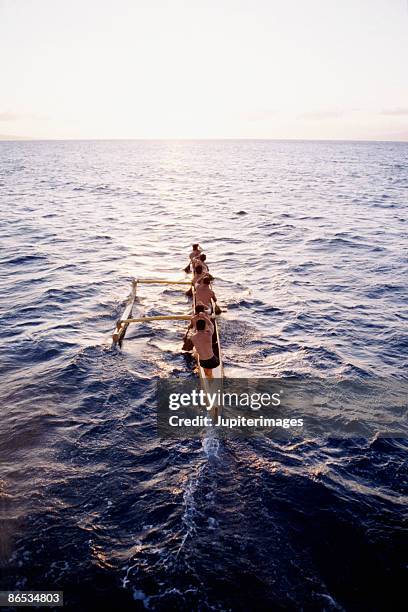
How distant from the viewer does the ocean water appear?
20.9ft

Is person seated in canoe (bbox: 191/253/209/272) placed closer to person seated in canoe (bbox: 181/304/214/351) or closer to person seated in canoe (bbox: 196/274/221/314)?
person seated in canoe (bbox: 196/274/221/314)

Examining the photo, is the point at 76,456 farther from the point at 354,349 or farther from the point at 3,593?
the point at 354,349

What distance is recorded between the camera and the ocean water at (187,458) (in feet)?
A: 20.9

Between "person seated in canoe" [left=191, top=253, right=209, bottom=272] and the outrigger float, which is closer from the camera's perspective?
the outrigger float

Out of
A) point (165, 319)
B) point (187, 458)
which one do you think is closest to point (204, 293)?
point (165, 319)

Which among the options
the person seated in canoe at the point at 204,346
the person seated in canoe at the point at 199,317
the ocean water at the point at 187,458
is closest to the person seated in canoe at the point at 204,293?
the ocean water at the point at 187,458

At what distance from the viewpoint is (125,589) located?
6.21 meters

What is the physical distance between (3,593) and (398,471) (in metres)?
7.63

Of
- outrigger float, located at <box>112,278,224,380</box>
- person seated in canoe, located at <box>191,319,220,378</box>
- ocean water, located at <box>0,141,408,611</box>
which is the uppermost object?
person seated in canoe, located at <box>191,319,220,378</box>

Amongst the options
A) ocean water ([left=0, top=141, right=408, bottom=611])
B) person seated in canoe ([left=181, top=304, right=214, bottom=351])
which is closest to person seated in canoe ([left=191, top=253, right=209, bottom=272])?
ocean water ([left=0, top=141, right=408, bottom=611])

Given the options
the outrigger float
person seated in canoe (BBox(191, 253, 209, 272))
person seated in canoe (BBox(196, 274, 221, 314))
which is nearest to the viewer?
the outrigger float

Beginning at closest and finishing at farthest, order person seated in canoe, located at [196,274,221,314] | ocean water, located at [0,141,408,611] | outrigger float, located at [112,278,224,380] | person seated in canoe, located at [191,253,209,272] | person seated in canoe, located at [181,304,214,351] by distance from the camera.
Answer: ocean water, located at [0,141,408,611]
outrigger float, located at [112,278,224,380]
person seated in canoe, located at [181,304,214,351]
person seated in canoe, located at [196,274,221,314]
person seated in canoe, located at [191,253,209,272]

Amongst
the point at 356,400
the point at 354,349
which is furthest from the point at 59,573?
the point at 354,349

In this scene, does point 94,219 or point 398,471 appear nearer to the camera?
point 398,471
